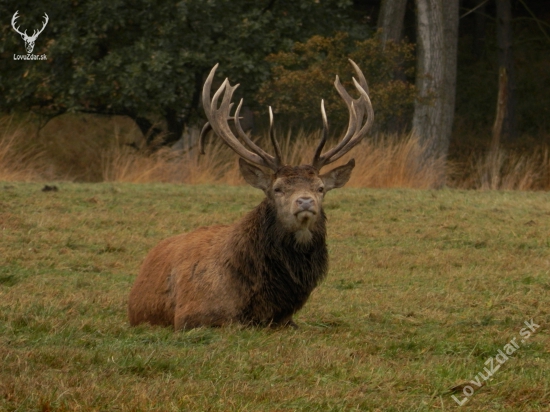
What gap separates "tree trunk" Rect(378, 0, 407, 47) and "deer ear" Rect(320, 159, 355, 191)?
609 inches

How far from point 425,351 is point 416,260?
4.26 metres

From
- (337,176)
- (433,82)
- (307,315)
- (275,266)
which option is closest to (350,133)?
(337,176)

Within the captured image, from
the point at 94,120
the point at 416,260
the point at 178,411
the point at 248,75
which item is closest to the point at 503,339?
the point at 178,411

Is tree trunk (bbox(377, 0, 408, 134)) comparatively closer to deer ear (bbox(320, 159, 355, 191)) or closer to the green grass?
the green grass

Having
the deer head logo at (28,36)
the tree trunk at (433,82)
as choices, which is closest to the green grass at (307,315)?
the tree trunk at (433,82)

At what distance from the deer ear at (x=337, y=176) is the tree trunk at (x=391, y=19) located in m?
15.5

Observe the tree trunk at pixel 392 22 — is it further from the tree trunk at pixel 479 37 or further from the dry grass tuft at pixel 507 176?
the tree trunk at pixel 479 37

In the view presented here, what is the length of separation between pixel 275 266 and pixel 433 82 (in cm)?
1459

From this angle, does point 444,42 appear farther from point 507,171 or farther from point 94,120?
point 94,120

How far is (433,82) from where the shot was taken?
21.5 meters

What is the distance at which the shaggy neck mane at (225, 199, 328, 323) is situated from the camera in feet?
24.8

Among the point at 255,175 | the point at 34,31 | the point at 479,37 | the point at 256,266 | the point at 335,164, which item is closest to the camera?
the point at 256,266

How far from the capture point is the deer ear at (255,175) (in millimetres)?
7926

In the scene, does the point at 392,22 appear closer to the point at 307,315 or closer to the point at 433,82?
the point at 433,82
